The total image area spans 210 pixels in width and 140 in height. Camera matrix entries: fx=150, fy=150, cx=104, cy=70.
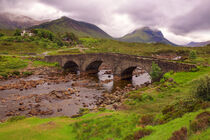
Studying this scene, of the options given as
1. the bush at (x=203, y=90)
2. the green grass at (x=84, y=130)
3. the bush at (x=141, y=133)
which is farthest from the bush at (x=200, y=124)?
the green grass at (x=84, y=130)

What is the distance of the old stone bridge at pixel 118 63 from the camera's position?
3086 cm

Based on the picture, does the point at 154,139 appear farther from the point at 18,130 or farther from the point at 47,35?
the point at 47,35

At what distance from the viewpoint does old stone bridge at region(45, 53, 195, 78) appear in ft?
101

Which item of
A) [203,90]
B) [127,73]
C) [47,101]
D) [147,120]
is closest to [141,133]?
[147,120]

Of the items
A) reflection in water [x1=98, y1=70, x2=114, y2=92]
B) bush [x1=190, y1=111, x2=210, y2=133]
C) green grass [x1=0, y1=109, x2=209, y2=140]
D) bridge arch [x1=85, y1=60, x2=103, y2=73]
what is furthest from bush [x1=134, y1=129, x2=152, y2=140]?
bridge arch [x1=85, y1=60, x2=103, y2=73]

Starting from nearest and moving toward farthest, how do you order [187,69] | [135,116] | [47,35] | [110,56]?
[135,116]
[187,69]
[110,56]
[47,35]

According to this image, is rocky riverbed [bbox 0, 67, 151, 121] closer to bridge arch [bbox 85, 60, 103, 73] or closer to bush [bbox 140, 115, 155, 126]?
bush [bbox 140, 115, 155, 126]

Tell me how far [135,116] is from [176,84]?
39.8 feet

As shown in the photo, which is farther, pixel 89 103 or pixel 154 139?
pixel 89 103

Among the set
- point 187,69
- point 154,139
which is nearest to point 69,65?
point 187,69

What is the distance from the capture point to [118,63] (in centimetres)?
4428

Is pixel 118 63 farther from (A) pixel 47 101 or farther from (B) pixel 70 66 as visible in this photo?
(B) pixel 70 66

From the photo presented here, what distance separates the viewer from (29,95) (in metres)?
29.5

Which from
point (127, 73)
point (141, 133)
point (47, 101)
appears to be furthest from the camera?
point (127, 73)
